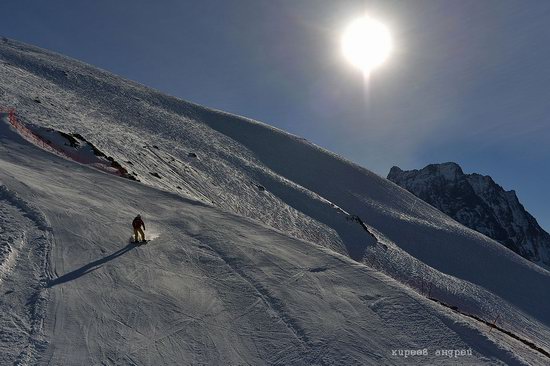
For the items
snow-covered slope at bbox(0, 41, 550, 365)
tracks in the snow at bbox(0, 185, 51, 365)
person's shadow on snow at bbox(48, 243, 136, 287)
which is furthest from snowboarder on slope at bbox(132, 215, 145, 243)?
tracks in the snow at bbox(0, 185, 51, 365)

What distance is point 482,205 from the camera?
172m

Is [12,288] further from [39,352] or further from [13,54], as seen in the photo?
[13,54]

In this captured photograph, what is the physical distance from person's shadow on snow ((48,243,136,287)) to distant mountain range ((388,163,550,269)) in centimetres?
16824

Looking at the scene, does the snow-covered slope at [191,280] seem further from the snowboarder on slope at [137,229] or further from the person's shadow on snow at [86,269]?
the snowboarder on slope at [137,229]

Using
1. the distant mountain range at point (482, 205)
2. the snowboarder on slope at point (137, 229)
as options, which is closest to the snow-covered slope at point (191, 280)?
the snowboarder on slope at point (137, 229)

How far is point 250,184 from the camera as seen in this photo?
1387 inches

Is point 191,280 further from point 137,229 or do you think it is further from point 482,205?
point 482,205

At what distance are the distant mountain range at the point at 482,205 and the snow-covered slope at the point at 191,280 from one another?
14431 cm

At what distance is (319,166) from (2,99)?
32.2 m

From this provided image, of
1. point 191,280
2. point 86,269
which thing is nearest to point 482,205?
point 191,280

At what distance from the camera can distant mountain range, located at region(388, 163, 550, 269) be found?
16725cm

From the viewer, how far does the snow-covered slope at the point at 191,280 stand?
9.07 m

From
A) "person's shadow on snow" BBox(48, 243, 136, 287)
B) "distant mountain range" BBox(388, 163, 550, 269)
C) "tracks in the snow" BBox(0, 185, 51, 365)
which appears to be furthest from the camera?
"distant mountain range" BBox(388, 163, 550, 269)

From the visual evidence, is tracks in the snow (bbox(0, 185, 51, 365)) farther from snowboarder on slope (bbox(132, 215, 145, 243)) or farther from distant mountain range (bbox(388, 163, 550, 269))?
distant mountain range (bbox(388, 163, 550, 269))
